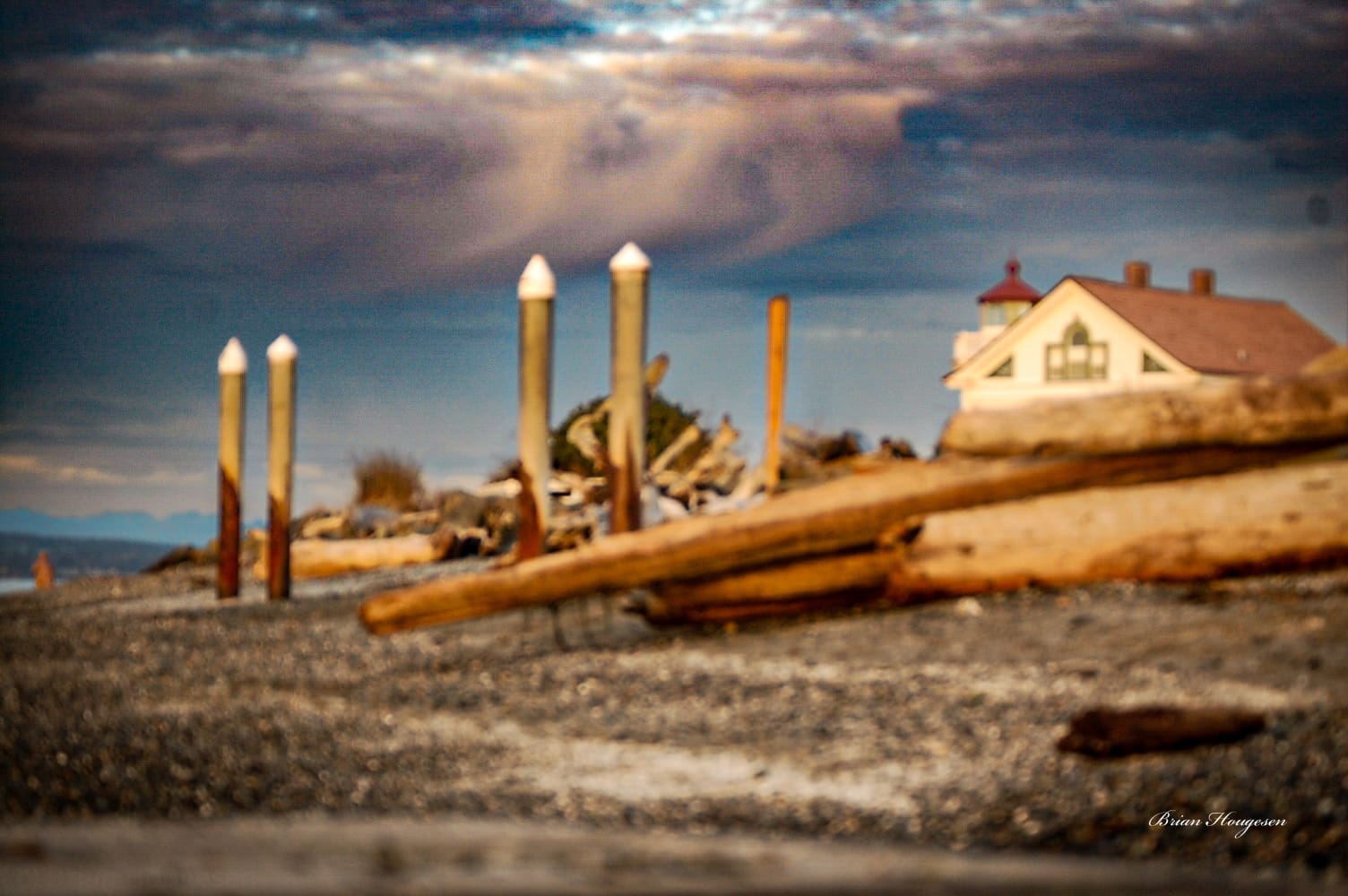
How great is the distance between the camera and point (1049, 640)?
336 inches

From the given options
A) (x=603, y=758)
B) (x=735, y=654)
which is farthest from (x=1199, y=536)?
(x=603, y=758)

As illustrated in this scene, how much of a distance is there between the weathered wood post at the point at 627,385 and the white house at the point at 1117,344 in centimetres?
2565

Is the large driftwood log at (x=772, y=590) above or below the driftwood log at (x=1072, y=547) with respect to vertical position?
below

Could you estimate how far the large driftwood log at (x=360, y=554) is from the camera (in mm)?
18359

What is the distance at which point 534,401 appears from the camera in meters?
12.4

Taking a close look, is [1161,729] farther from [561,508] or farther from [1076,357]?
[1076,357]

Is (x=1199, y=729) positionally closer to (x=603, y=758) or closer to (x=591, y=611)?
(x=603, y=758)

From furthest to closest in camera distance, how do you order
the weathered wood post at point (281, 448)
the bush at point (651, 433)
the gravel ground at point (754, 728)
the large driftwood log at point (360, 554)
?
1. the bush at point (651, 433)
2. the large driftwood log at point (360, 554)
3. the weathered wood post at point (281, 448)
4. the gravel ground at point (754, 728)

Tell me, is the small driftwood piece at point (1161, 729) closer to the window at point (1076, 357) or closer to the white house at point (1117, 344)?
the white house at point (1117, 344)

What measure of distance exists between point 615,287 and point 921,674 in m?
5.31

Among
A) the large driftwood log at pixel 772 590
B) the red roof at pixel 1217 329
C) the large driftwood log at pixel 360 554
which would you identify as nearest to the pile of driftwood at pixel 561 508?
the large driftwood log at pixel 360 554

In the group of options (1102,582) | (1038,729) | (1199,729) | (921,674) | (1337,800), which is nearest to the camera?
(1337,800)

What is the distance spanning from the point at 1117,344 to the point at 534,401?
28.3 meters

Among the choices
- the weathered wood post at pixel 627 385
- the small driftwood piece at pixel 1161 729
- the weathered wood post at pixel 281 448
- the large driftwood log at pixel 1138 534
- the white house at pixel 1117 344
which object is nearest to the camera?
the small driftwood piece at pixel 1161 729
